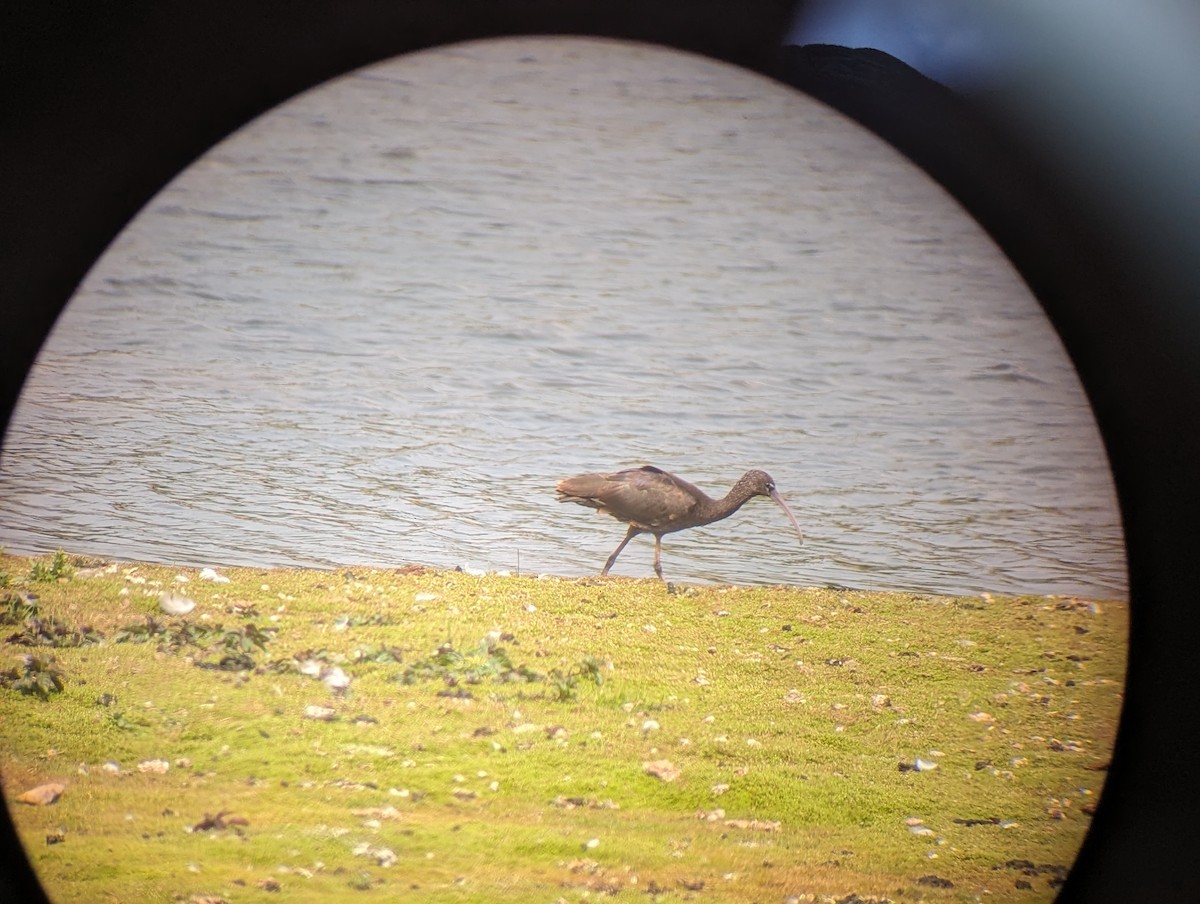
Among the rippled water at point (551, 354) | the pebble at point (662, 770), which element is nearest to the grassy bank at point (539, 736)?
the pebble at point (662, 770)

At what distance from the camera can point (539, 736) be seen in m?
2.64

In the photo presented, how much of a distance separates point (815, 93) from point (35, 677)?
2.56 metres

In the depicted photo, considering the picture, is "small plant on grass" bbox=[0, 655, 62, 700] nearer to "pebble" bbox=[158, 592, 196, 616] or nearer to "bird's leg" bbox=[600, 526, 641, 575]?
"pebble" bbox=[158, 592, 196, 616]

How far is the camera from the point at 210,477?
9.29ft

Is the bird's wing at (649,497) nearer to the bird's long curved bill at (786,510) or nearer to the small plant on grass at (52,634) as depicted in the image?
the bird's long curved bill at (786,510)

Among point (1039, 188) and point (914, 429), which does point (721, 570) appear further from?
point (1039, 188)

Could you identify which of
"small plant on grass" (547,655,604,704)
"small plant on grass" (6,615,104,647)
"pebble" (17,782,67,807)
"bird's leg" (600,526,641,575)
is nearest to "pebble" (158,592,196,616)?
"small plant on grass" (6,615,104,647)

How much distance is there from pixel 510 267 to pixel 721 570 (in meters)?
1.03

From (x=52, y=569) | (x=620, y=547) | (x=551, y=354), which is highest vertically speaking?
(x=551, y=354)

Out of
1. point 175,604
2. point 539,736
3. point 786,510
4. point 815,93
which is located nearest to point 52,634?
point 175,604

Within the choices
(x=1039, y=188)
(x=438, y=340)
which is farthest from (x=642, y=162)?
(x=1039, y=188)

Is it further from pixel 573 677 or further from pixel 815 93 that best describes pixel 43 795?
pixel 815 93

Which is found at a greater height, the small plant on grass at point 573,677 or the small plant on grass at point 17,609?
the small plant on grass at point 17,609

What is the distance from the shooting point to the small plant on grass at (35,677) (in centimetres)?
264
